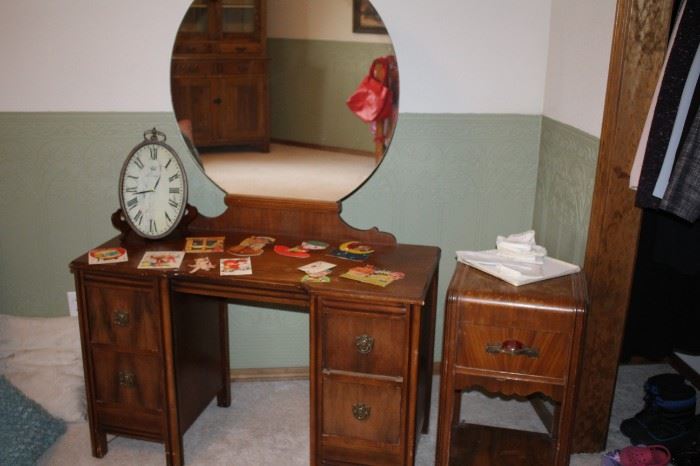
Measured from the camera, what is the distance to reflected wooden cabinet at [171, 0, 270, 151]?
2.26 m

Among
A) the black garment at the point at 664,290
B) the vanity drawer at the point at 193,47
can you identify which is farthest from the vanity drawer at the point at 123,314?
the black garment at the point at 664,290

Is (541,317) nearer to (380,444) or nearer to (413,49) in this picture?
(380,444)

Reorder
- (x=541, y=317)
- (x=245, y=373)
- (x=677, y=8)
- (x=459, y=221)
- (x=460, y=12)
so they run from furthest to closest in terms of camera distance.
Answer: (x=245, y=373) → (x=459, y=221) → (x=460, y=12) → (x=677, y=8) → (x=541, y=317)

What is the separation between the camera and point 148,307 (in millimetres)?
2043

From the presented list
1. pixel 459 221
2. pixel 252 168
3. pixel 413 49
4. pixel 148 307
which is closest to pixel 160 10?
pixel 252 168

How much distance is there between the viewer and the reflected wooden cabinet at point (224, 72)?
2.26 m

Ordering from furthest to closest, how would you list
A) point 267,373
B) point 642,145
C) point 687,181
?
point 267,373 < point 642,145 < point 687,181

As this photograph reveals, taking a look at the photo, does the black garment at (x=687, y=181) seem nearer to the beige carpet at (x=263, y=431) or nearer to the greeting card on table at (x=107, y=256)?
the beige carpet at (x=263, y=431)

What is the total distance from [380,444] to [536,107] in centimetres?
127

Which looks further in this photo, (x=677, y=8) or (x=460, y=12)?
(x=460, y=12)

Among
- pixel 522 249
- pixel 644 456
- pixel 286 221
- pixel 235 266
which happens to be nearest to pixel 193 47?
pixel 286 221

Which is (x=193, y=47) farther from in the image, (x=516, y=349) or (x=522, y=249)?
(x=516, y=349)

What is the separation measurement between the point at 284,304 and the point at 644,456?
3.92 feet

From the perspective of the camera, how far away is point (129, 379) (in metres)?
2.15
